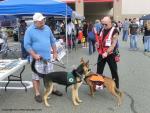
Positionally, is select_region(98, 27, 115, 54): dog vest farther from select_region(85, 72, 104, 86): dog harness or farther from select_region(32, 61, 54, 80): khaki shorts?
select_region(32, 61, 54, 80): khaki shorts

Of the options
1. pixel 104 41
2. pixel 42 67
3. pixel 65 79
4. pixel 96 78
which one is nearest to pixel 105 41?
pixel 104 41

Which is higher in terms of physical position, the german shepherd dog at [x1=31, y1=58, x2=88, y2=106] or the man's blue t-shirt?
the man's blue t-shirt

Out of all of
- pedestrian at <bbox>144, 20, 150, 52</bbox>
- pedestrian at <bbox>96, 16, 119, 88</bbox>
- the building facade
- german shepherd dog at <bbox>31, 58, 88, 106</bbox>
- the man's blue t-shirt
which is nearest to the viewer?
german shepherd dog at <bbox>31, 58, 88, 106</bbox>

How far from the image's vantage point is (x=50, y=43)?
8.09m

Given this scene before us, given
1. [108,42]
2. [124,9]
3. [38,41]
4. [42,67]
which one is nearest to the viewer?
[38,41]

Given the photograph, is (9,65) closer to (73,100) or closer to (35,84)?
(35,84)

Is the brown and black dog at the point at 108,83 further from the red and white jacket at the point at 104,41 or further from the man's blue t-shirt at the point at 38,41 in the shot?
the man's blue t-shirt at the point at 38,41

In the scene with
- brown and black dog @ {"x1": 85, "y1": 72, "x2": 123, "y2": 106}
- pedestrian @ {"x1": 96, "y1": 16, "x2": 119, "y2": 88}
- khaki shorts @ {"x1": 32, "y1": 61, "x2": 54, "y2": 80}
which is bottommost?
Result: brown and black dog @ {"x1": 85, "y1": 72, "x2": 123, "y2": 106}

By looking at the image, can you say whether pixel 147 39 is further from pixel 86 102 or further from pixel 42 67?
pixel 42 67

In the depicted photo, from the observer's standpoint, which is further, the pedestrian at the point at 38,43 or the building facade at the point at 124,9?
the building facade at the point at 124,9

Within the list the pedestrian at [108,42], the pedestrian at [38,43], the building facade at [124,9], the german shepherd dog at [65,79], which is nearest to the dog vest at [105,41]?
the pedestrian at [108,42]

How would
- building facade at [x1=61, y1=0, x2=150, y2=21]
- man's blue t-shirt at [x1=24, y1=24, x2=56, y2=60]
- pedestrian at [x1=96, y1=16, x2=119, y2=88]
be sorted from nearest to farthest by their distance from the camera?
man's blue t-shirt at [x1=24, y1=24, x2=56, y2=60] → pedestrian at [x1=96, y1=16, x2=119, y2=88] → building facade at [x1=61, y1=0, x2=150, y2=21]

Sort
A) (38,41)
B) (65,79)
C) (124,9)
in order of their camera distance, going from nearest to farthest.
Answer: (65,79)
(38,41)
(124,9)

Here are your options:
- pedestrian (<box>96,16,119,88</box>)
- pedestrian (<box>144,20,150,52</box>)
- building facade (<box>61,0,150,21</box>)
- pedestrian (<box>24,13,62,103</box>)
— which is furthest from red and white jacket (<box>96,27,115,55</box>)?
building facade (<box>61,0,150,21</box>)
